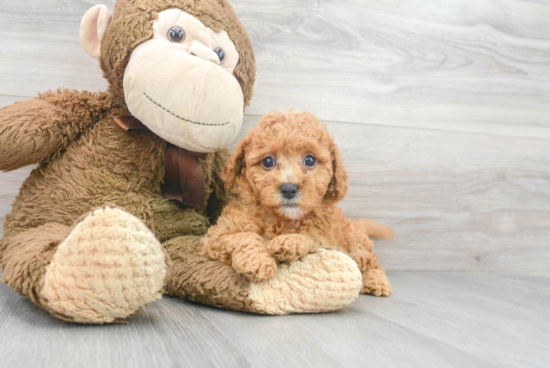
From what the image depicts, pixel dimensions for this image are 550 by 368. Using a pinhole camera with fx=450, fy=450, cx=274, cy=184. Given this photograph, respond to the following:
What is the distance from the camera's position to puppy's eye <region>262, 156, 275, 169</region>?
0.99 meters

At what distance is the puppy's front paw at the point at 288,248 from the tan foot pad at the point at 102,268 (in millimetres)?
262

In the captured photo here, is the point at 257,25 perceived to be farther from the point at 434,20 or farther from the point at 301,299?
the point at 301,299

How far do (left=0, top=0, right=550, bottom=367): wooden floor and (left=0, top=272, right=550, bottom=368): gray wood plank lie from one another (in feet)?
0.04

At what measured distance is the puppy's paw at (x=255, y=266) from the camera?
871 millimetres

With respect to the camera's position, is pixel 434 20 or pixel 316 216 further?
pixel 434 20

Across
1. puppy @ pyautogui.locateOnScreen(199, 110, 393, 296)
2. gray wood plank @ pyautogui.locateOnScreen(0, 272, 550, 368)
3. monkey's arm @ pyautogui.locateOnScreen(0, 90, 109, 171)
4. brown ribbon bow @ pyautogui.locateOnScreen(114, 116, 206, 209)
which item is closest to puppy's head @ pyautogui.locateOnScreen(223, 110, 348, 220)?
puppy @ pyautogui.locateOnScreen(199, 110, 393, 296)

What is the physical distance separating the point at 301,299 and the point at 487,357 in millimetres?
348

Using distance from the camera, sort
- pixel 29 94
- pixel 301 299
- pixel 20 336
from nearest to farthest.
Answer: pixel 20 336, pixel 301 299, pixel 29 94

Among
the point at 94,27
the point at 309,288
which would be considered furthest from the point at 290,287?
the point at 94,27

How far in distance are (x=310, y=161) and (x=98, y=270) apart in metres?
0.49

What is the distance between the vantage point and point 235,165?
1.06m

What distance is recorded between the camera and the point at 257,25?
1.38 m

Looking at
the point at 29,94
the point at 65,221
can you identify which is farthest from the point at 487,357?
the point at 29,94

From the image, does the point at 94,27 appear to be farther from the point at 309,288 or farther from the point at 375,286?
the point at 375,286
